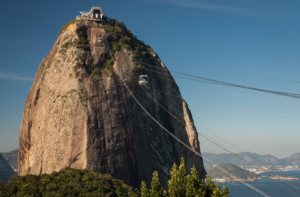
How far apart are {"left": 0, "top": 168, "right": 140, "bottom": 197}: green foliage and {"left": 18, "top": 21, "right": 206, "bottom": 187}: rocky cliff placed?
15.7 ft

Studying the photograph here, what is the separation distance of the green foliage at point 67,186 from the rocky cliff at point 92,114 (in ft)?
15.7

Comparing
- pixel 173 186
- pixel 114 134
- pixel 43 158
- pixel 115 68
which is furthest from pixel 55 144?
pixel 173 186

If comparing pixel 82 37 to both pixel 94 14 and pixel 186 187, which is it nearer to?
pixel 94 14

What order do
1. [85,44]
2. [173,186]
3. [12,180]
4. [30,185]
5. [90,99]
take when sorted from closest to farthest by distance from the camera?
[173,186] → [30,185] → [12,180] → [90,99] → [85,44]

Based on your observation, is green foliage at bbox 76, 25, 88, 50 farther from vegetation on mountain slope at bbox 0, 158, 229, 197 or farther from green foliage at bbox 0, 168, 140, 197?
green foliage at bbox 0, 168, 140, 197

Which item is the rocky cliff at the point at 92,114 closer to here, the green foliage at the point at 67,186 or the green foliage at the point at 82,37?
the green foliage at the point at 82,37

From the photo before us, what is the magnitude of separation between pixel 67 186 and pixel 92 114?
48.7 feet

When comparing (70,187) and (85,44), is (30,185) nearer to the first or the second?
(70,187)

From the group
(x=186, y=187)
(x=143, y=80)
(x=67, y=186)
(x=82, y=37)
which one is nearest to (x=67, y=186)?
(x=67, y=186)

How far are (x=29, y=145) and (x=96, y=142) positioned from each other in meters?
19.7

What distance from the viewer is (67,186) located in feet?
108

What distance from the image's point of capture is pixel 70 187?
3266 centimetres

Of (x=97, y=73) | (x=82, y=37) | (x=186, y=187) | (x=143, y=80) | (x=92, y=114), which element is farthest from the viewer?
(x=82, y=37)

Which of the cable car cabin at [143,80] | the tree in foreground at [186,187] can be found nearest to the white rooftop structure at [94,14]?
the cable car cabin at [143,80]
